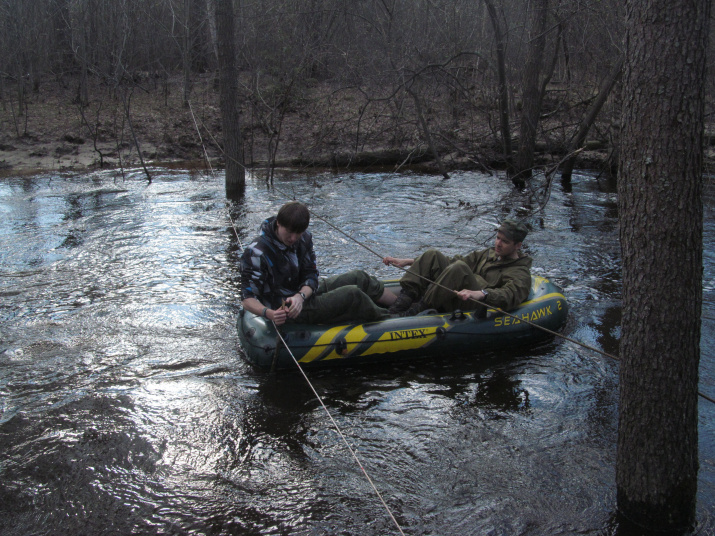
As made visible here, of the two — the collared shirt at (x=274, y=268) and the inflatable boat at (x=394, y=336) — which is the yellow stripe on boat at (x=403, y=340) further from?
the collared shirt at (x=274, y=268)

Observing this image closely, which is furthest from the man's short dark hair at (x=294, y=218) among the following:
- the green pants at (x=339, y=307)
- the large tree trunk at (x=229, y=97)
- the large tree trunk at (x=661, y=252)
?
the large tree trunk at (x=229, y=97)

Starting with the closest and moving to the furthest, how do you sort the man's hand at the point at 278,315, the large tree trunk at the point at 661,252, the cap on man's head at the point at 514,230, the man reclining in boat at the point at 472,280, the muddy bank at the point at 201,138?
the large tree trunk at the point at 661,252 → the man's hand at the point at 278,315 → the man reclining in boat at the point at 472,280 → the cap on man's head at the point at 514,230 → the muddy bank at the point at 201,138

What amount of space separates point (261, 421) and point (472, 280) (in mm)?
2310

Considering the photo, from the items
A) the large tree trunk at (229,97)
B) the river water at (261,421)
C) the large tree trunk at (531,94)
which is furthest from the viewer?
the large tree trunk at (531,94)

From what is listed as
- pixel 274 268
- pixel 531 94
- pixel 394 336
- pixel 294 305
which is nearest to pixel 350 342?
pixel 394 336

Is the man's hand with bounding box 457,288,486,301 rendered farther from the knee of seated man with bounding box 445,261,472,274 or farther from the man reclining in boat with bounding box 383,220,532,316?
the knee of seated man with bounding box 445,261,472,274

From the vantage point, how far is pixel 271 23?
1692cm

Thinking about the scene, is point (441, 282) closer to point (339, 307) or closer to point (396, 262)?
point (396, 262)

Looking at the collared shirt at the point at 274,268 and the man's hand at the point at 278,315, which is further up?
the collared shirt at the point at 274,268

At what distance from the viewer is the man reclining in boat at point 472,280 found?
213 inches

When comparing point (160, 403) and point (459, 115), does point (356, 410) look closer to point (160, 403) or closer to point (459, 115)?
point (160, 403)

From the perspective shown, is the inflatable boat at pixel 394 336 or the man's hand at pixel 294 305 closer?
the man's hand at pixel 294 305

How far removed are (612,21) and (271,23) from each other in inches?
392

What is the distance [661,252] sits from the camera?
271cm
